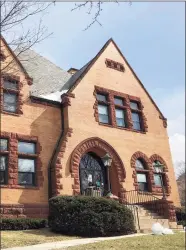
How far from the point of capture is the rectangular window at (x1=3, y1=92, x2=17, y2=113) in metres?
18.7

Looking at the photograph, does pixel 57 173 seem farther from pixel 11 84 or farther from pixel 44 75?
pixel 44 75

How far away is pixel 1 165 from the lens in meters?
17.3

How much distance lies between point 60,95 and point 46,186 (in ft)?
21.3

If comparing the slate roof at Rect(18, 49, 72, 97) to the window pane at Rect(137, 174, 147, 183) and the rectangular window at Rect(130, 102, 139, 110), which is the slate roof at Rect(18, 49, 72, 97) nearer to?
the rectangular window at Rect(130, 102, 139, 110)

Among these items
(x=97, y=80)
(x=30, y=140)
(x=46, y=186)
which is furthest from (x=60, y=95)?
(x=46, y=186)

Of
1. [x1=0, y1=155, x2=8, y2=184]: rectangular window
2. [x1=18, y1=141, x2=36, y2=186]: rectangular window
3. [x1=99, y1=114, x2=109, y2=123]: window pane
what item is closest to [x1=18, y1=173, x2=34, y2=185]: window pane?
[x1=18, y1=141, x2=36, y2=186]: rectangular window

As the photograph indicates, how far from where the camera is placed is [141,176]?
22.5 m

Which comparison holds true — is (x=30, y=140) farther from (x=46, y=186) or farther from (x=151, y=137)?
(x=151, y=137)

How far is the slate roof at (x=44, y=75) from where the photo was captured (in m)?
22.8

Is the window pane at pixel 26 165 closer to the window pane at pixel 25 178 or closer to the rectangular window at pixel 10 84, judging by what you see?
the window pane at pixel 25 178

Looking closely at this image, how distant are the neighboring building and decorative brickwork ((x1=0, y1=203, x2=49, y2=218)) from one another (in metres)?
0.05

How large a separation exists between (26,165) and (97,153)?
512 centimetres

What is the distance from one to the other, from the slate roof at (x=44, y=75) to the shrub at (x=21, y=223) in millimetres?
8617

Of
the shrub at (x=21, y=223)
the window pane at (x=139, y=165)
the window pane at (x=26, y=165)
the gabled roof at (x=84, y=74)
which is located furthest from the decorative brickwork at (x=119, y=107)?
the shrub at (x=21, y=223)
